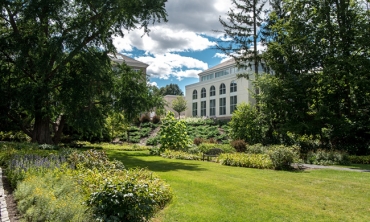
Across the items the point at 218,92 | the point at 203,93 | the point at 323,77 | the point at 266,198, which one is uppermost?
the point at 203,93

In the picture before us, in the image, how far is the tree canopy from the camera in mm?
14336

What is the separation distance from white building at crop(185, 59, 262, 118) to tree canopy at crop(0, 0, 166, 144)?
2047 cm

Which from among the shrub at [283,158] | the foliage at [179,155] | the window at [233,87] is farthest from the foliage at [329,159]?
the window at [233,87]

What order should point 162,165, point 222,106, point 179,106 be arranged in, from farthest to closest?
point 179,106, point 222,106, point 162,165

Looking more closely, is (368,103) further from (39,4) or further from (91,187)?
Result: (39,4)

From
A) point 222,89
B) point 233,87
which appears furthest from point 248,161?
point 222,89

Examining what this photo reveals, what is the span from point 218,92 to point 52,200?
36.1 m

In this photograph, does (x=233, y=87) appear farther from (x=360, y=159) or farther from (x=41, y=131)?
(x=41, y=131)

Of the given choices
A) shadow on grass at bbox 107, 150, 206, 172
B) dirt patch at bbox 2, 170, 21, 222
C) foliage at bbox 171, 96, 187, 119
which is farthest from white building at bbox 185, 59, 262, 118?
dirt patch at bbox 2, 170, 21, 222

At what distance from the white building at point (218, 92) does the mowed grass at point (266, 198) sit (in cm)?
2632

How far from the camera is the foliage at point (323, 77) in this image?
53.5 ft

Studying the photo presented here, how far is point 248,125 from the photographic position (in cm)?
1983

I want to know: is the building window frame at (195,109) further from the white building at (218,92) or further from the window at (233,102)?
the window at (233,102)

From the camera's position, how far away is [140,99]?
58.7ft
